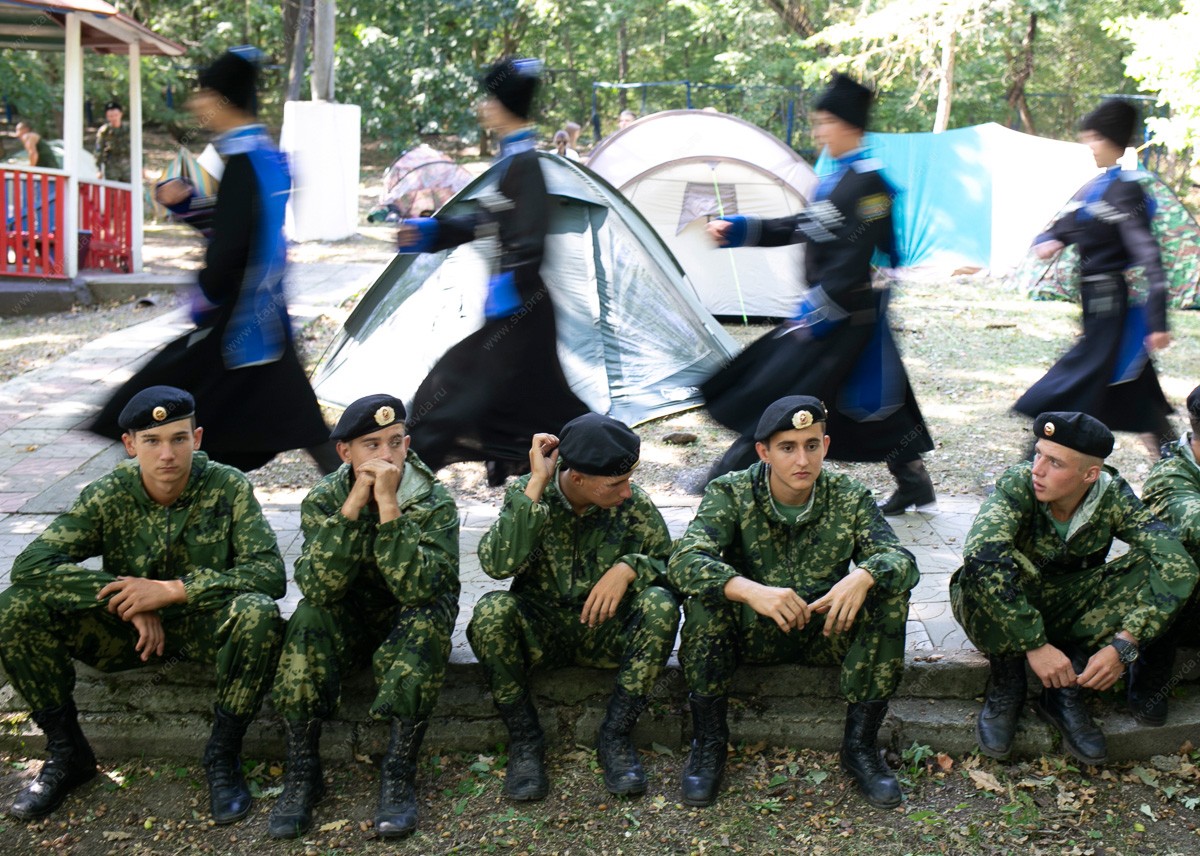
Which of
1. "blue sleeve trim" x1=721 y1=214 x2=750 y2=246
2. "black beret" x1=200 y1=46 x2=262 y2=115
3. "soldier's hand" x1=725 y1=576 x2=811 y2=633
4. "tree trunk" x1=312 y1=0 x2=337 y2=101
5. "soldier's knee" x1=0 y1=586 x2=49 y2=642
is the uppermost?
"tree trunk" x1=312 y1=0 x2=337 y2=101

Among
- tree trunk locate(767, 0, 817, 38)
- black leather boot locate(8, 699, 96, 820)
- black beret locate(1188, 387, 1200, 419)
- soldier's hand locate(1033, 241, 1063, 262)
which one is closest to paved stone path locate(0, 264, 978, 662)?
black leather boot locate(8, 699, 96, 820)

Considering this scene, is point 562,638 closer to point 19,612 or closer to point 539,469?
point 539,469

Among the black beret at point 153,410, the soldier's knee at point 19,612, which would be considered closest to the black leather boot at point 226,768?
the soldier's knee at point 19,612

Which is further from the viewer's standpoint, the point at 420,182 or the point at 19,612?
the point at 420,182

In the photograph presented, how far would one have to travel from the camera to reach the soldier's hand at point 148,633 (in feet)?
11.2

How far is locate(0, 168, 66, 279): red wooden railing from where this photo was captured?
11.2 meters

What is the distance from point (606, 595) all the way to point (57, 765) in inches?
67.1

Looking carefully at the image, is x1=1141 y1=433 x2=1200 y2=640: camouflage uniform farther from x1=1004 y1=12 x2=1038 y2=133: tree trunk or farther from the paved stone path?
x1=1004 y1=12 x2=1038 y2=133: tree trunk

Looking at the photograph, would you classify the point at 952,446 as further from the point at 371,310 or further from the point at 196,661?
the point at 196,661

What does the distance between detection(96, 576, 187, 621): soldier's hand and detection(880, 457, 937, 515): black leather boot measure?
308cm

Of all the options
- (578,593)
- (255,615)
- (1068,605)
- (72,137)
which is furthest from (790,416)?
(72,137)

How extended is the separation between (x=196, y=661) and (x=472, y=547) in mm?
1531

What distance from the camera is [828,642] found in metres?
3.60

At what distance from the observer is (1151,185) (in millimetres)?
4676
